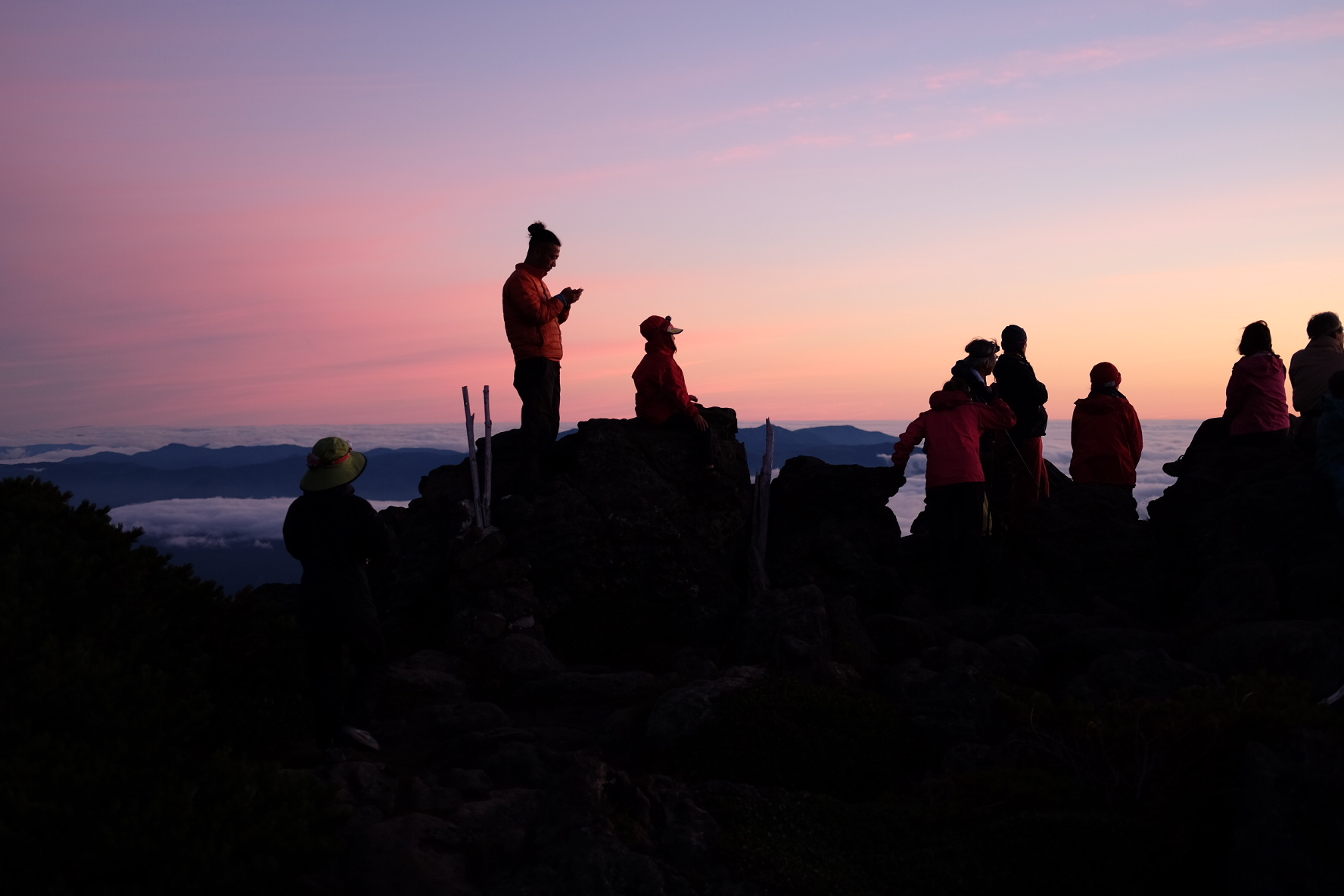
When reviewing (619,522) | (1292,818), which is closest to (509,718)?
(619,522)

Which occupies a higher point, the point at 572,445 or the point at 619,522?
the point at 572,445

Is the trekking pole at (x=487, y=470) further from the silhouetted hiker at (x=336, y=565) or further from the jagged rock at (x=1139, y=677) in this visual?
the jagged rock at (x=1139, y=677)

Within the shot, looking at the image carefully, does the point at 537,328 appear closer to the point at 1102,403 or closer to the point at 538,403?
the point at 538,403

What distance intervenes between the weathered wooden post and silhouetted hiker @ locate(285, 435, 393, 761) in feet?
26.1

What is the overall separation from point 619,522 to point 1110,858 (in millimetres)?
8962

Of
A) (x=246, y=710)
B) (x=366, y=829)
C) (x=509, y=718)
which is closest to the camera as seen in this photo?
(x=366, y=829)

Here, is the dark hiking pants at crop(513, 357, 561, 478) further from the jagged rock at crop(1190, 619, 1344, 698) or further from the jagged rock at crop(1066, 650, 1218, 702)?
the jagged rock at crop(1190, 619, 1344, 698)

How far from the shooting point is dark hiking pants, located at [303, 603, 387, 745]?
8.75m

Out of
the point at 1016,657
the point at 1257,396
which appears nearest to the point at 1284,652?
the point at 1016,657

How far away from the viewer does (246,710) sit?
9.41 metres

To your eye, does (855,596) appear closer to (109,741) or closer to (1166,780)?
(1166,780)

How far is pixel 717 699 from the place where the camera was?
9617 mm

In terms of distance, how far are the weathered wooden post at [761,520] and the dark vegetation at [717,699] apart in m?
0.26

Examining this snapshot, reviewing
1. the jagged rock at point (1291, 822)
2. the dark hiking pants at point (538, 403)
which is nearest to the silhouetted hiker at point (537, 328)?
the dark hiking pants at point (538, 403)
